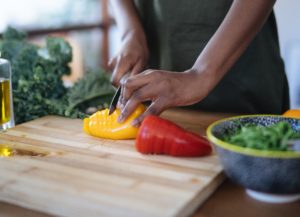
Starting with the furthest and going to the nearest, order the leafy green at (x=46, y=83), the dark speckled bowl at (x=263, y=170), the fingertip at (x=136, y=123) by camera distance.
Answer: the leafy green at (x=46, y=83)
the fingertip at (x=136, y=123)
the dark speckled bowl at (x=263, y=170)

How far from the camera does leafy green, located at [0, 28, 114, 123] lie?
3.99 feet

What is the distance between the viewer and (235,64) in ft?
4.27

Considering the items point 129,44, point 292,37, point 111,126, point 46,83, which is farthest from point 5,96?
point 292,37

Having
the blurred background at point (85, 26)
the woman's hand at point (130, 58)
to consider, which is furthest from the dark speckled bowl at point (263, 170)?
the blurred background at point (85, 26)

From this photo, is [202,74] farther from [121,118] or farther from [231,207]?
[231,207]

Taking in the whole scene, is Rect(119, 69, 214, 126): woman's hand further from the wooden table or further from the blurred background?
the blurred background

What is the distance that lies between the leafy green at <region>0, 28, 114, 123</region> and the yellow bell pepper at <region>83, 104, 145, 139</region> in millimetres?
160

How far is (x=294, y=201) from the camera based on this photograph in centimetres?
79

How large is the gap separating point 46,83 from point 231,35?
530 millimetres

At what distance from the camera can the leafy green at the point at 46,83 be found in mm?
1215

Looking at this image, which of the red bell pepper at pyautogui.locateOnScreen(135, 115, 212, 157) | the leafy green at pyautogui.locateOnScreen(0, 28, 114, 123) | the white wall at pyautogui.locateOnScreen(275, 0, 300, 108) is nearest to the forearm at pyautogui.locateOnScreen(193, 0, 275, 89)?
the red bell pepper at pyautogui.locateOnScreen(135, 115, 212, 157)

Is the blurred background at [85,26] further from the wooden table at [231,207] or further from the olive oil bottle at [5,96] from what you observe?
the wooden table at [231,207]

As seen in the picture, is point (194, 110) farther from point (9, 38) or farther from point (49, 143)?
point (9, 38)

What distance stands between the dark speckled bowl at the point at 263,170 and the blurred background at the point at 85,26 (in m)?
1.48
